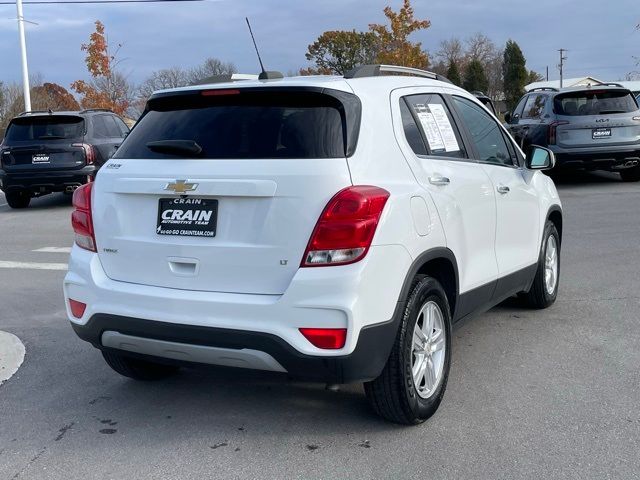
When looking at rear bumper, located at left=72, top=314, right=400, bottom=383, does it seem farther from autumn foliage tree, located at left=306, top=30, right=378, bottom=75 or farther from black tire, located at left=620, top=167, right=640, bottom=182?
autumn foliage tree, located at left=306, top=30, right=378, bottom=75

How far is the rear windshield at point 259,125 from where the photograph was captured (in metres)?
3.66

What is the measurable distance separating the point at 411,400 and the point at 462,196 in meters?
1.27

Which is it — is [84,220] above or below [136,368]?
above

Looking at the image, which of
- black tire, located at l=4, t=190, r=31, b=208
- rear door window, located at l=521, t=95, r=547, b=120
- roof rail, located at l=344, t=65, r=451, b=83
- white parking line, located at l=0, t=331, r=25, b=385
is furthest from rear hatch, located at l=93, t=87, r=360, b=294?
rear door window, located at l=521, t=95, r=547, b=120

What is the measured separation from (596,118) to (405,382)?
11.3 metres

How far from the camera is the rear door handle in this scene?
4.11 metres

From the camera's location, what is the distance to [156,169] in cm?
389

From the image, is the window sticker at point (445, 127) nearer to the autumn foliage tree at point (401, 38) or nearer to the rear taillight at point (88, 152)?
the rear taillight at point (88, 152)

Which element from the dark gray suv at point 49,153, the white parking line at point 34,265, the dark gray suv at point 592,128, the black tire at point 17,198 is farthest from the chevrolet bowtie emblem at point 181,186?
the black tire at point 17,198

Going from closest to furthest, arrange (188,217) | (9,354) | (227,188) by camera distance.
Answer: (227,188) < (188,217) < (9,354)

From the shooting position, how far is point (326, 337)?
3453 millimetres

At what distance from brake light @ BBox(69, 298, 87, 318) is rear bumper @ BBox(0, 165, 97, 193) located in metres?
10.1

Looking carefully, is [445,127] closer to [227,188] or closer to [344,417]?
[227,188]

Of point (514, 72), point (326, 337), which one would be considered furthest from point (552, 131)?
point (514, 72)
